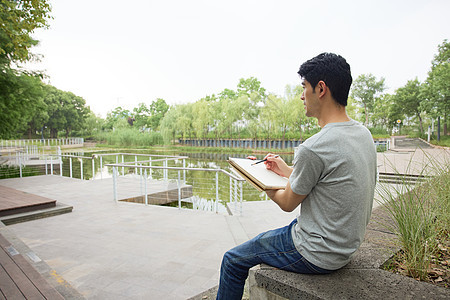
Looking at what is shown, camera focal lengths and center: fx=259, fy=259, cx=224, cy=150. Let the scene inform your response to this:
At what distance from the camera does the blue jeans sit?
3.31 ft

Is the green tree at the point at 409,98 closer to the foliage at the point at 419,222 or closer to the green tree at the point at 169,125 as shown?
the green tree at the point at 169,125

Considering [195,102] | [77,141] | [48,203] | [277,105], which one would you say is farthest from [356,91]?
[48,203]

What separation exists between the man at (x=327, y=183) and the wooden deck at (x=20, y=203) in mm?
4416

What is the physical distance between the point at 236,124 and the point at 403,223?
24.4 meters

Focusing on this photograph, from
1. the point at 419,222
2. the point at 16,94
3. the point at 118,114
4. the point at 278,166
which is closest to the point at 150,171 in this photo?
the point at 16,94

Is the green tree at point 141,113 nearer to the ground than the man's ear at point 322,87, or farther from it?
farther from it

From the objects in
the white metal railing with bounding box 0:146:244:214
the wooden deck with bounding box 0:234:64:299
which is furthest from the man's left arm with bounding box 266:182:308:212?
the white metal railing with bounding box 0:146:244:214

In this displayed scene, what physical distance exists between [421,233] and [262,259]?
2.72 ft

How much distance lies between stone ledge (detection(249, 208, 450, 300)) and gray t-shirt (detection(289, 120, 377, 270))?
0.10 metres

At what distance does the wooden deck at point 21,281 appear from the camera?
168 centimetres

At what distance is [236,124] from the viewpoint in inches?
1006

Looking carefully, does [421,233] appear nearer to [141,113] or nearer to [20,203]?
[20,203]

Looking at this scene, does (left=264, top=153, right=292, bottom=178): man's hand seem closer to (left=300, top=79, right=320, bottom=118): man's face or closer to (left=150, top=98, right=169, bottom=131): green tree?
(left=300, top=79, right=320, bottom=118): man's face

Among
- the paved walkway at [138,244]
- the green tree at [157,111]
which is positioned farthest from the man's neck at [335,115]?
the green tree at [157,111]
